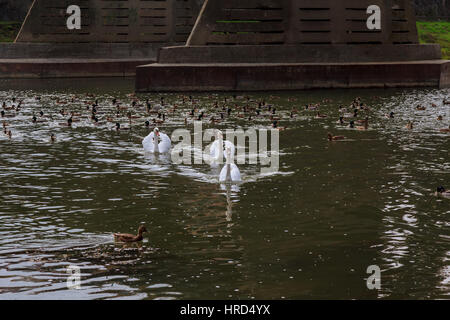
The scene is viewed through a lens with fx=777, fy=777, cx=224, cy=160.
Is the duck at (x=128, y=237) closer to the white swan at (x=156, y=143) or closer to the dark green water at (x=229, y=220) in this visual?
the dark green water at (x=229, y=220)

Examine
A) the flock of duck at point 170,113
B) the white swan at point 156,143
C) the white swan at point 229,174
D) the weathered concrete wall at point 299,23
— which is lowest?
the white swan at point 229,174

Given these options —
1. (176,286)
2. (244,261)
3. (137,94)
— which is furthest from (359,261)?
(137,94)

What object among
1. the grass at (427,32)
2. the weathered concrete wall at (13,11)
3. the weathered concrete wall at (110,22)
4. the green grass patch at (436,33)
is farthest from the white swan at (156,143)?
the weathered concrete wall at (13,11)

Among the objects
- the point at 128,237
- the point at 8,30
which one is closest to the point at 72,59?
the point at 8,30

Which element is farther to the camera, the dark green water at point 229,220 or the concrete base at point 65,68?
the concrete base at point 65,68

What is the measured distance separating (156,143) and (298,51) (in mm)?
26952

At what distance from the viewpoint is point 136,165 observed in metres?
25.0

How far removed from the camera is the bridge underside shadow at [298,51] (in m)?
49.2

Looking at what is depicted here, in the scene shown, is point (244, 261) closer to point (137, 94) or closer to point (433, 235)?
point (433, 235)

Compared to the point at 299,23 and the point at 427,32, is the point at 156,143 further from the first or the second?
the point at 427,32

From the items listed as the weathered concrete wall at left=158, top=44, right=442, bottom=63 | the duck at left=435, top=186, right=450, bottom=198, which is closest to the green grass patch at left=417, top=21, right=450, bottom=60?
the weathered concrete wall at left=158, top=44, right=442, bottom=63

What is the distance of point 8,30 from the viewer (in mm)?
84562

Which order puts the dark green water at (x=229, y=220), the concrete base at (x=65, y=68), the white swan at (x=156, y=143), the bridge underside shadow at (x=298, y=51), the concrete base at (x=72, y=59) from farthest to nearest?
the concrete base at (x=72, y=59) < the concrete base at (x=65, y=68) < the bridge underside shadow at (x=298, y=51) < the white swan at (x=156, y=143) < the dark green water at (x=229, y=220)

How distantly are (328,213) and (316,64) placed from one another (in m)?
32.6
